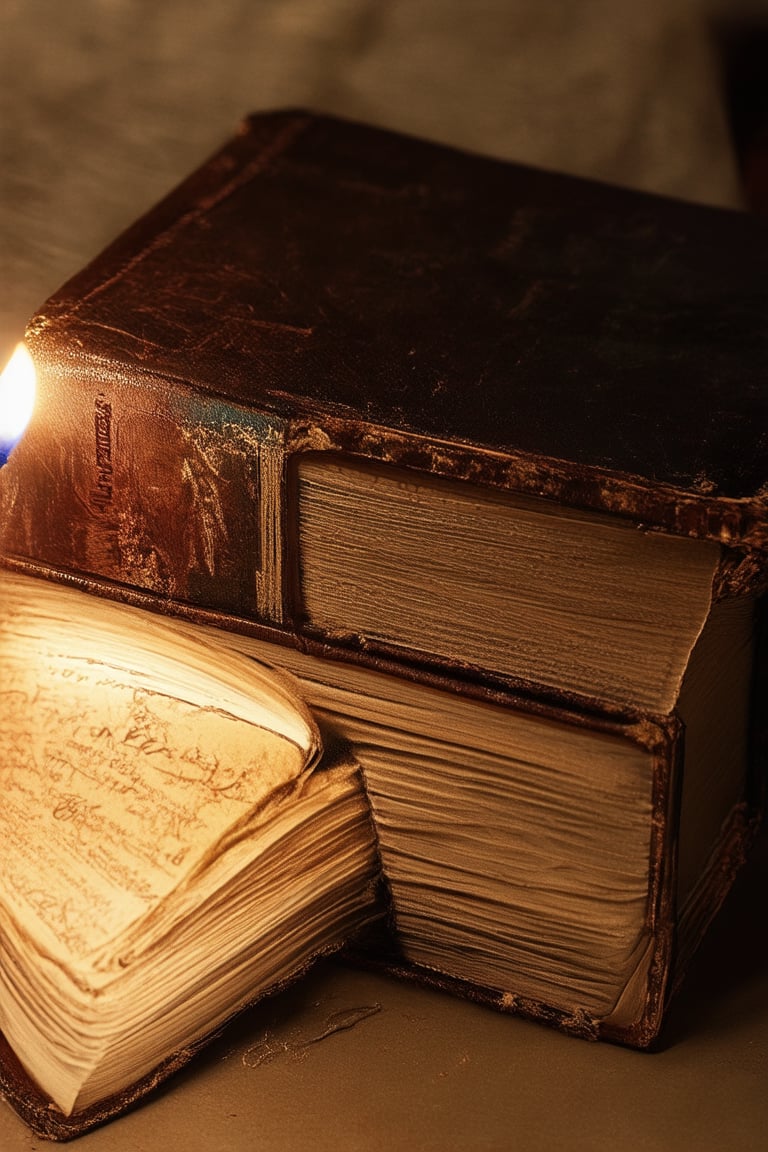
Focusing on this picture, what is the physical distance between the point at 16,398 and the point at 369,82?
2.58 ft

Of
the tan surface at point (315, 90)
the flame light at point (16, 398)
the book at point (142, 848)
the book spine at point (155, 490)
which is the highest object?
the tan surface at point (315, 90)

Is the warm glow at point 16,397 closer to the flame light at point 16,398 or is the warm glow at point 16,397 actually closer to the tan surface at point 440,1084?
the flame light at point 16,398

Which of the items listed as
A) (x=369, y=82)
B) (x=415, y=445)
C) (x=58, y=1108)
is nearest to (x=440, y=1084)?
(x=58, y=1108)

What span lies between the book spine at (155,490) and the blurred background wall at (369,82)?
535 millimetres

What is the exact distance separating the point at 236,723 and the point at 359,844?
0.33 ft

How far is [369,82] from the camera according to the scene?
1.62m

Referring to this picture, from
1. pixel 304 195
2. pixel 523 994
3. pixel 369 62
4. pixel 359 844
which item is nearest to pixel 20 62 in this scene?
pixel 369 62

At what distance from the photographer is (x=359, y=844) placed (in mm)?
1056

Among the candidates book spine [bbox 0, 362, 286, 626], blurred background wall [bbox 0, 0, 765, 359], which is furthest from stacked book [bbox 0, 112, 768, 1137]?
blurred background wall [bbox 0, 0, 765, 359]

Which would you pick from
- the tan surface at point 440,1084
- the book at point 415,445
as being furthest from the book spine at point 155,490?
the tan surface at point 440,1084

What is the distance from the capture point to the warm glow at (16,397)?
0.91 m

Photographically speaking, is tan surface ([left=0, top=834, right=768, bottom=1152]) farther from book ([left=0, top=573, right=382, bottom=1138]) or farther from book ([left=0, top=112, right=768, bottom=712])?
book ([left=0, top=112, right=768, bottom=712])

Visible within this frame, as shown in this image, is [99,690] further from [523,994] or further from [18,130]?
[18,130]

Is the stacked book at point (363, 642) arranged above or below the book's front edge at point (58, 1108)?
above
